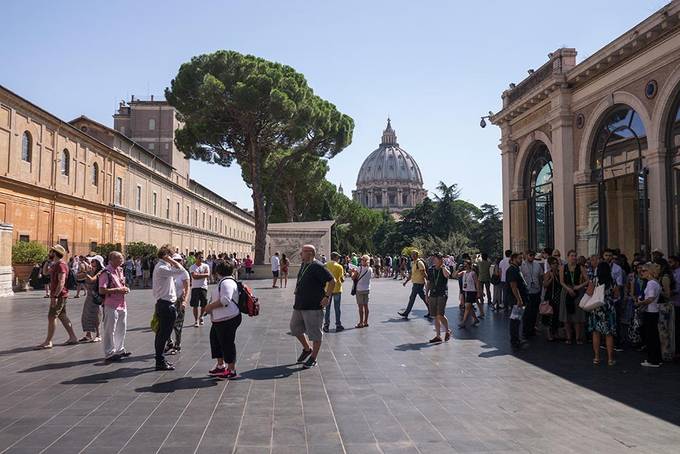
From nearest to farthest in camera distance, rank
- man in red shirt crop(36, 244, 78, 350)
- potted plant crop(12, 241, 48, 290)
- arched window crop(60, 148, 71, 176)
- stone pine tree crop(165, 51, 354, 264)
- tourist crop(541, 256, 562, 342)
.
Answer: man in red shirt crop(36, 244, 78, 350), tourist crop(541, 256, 562, 342), potted plant crop(12, 241, 48, 290), arched window crop(60, 148, 71, 176), stone pine tree crop(165, 51, 354, 264)

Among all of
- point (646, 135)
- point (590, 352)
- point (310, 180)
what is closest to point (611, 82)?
point (646, 135)

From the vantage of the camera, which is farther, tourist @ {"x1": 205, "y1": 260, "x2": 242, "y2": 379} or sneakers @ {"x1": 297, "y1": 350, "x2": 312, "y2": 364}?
sneakers @ {"x1": 297, "y1": 350, "x2": 312, "y2": 364}

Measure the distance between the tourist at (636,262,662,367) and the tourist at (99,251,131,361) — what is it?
294 inches

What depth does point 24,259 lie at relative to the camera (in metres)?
23.8

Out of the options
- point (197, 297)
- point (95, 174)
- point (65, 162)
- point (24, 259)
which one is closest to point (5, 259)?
point (24, 259)

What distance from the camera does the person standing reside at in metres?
7.48

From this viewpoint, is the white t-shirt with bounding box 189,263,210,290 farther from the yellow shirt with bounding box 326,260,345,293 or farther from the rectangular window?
the rectangular window

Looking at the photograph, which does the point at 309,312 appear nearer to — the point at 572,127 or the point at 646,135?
the point at 646,135

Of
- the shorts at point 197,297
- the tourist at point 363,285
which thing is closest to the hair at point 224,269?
the shorts at point 197,297

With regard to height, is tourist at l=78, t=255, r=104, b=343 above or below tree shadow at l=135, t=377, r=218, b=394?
above

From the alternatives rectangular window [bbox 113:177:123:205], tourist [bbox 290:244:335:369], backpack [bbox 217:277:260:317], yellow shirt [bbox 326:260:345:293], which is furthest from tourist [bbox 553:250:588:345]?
rectangular window [bbox 113:177:123:205]

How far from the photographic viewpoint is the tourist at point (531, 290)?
412 inches

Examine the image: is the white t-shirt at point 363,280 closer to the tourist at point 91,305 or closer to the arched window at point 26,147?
the tourist at point 91,305

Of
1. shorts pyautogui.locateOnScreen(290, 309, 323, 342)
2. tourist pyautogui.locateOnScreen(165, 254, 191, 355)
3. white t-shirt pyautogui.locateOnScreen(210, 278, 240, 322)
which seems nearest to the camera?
white t-shirt pyautogui.locateOnScreen(210, 278, 240, 322)
